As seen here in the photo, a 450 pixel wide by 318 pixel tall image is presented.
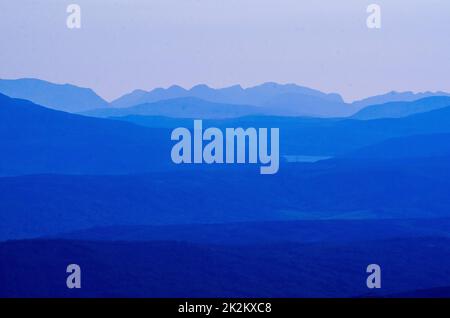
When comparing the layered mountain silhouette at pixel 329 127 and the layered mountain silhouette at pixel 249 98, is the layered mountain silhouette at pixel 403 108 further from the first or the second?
the layered mountain silhouette at pixel 249 98

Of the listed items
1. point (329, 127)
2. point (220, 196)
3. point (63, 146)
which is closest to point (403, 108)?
point (329, 127)

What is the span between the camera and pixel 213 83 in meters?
3.99

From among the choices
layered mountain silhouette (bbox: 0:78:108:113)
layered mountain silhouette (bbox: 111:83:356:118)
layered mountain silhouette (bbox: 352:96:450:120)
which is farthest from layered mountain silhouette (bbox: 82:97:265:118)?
layered mountain silhouette (bbox: 352:96:450:120)

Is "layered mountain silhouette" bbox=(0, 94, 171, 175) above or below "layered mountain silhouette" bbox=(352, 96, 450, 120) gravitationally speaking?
below

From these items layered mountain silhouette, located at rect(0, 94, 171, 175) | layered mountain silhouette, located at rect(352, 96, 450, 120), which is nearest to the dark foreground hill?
layered mountain silhouette, located at rect(0, 94, 171, 175)

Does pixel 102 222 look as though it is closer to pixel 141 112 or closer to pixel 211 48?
pixel 141 112

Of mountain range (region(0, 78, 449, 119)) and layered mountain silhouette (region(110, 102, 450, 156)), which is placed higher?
mountain range (region(0, 78, 449, 119))

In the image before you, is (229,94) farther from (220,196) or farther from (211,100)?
(220,196)

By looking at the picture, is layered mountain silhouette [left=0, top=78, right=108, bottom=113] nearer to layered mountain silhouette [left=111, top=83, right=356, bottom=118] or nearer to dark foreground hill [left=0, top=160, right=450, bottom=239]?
layered mountain silhouette [left=111, top=83, right=356, bottom=118]

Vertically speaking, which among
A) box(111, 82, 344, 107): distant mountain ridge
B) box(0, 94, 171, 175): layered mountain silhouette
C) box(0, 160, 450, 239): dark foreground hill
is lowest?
box(0, 160, 450, 239): dark foreground hill

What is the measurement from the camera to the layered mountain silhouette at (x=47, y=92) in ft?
12.9

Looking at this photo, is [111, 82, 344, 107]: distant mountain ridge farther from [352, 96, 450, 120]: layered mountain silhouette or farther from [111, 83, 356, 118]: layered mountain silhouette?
[352, 96, 450, 120]: layered mountain silhouette

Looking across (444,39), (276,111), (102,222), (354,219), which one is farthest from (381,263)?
(102,222)

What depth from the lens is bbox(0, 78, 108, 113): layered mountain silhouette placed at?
155 inches
